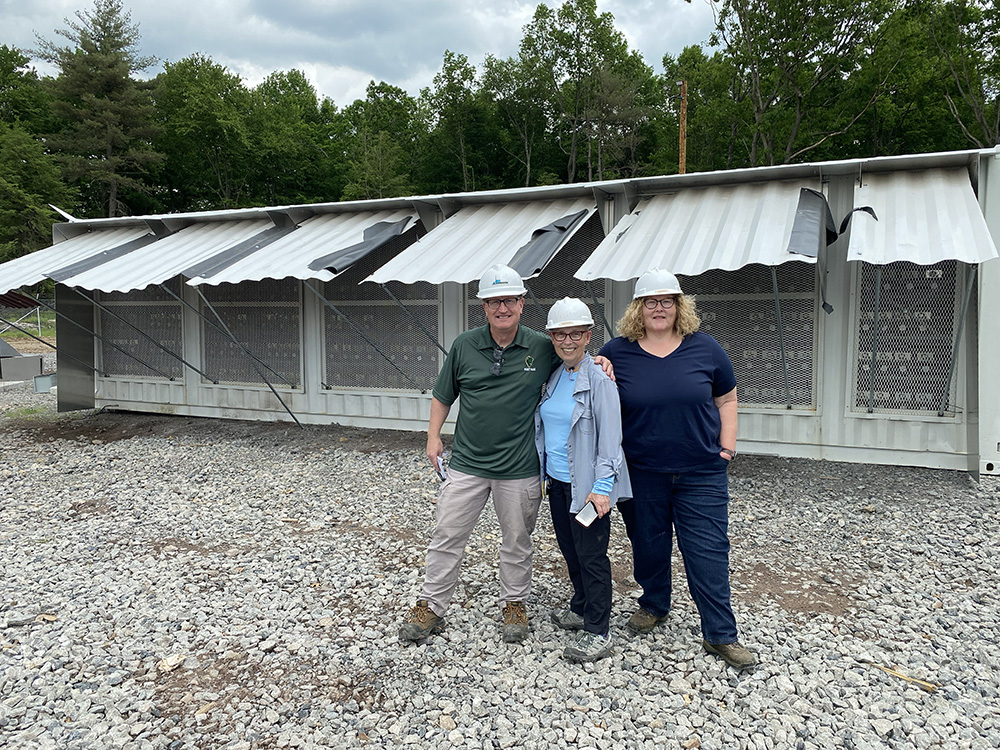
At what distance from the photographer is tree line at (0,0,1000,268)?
63.8 feet

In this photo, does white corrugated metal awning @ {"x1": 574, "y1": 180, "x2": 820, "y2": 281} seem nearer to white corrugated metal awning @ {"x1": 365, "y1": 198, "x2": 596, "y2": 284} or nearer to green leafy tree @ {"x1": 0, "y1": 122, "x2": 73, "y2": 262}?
white corrugated metal awning @ {"x1": 365, "y1": 198, "x2": 596, "y2": 284}

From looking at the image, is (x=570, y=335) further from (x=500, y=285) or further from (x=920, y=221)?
(x=920, y=221)

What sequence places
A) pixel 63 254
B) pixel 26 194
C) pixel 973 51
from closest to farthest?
pixel 63 254
pixel 973 51
pixel 26 194

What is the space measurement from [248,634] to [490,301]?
75.5 inches

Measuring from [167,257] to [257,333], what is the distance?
1.24 meters

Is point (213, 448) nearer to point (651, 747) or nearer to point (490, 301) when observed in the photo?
point (490, 301)

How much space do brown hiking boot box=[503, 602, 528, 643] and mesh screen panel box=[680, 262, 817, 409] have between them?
3.41 m

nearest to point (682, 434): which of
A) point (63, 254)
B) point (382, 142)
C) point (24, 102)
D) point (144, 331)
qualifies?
point (144, 331)

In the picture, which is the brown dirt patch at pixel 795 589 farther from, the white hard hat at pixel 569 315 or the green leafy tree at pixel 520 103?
the green leafy tree at pixel 520 103

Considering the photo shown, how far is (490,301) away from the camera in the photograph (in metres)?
2.84

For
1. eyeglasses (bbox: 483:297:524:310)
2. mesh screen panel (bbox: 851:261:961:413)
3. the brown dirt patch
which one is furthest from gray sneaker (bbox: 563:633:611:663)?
mesh screen panel (bbox: 851:261:961:413)

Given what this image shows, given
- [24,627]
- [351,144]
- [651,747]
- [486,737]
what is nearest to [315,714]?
[486,737]

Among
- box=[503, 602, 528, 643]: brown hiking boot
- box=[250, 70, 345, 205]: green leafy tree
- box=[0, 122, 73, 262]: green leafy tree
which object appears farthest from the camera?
box=[250, 70, 345, 205]: green leafy tree

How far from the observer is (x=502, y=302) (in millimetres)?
2820
